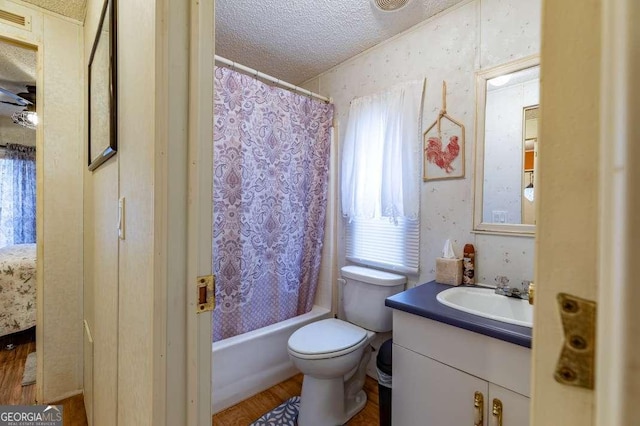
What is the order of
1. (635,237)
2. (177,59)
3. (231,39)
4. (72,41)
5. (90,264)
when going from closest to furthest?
1. (635,237)
2. (177,59)
3. (90,264)
4. (72,41)
5. (231,39)

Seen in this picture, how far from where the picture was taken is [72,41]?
5.70 feet

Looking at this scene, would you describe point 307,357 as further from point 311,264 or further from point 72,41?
point 72,41

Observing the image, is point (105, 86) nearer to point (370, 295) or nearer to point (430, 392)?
point (370, 295)

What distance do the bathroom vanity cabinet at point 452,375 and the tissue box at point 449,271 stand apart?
0.40 m

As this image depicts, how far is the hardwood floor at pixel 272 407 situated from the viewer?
162 centimetres

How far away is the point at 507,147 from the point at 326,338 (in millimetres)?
1349

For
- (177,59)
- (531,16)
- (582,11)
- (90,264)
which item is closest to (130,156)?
(177,59)

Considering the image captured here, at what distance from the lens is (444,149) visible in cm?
162

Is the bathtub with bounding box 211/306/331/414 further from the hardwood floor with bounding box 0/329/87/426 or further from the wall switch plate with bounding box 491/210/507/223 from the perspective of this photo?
the wall switch plate with bounding box 491/210/507/223

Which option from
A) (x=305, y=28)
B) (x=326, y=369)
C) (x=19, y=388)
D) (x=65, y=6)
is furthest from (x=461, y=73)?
(x=19, y=388)

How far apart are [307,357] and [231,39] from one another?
6.34 ft

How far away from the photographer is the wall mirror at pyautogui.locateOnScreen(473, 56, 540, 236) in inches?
53.6

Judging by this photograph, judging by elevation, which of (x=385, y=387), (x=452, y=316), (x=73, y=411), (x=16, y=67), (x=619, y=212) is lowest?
(x=73, y=411)

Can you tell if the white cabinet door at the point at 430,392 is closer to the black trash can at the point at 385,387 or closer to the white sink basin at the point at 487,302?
the black trash can at the point at 385,387
